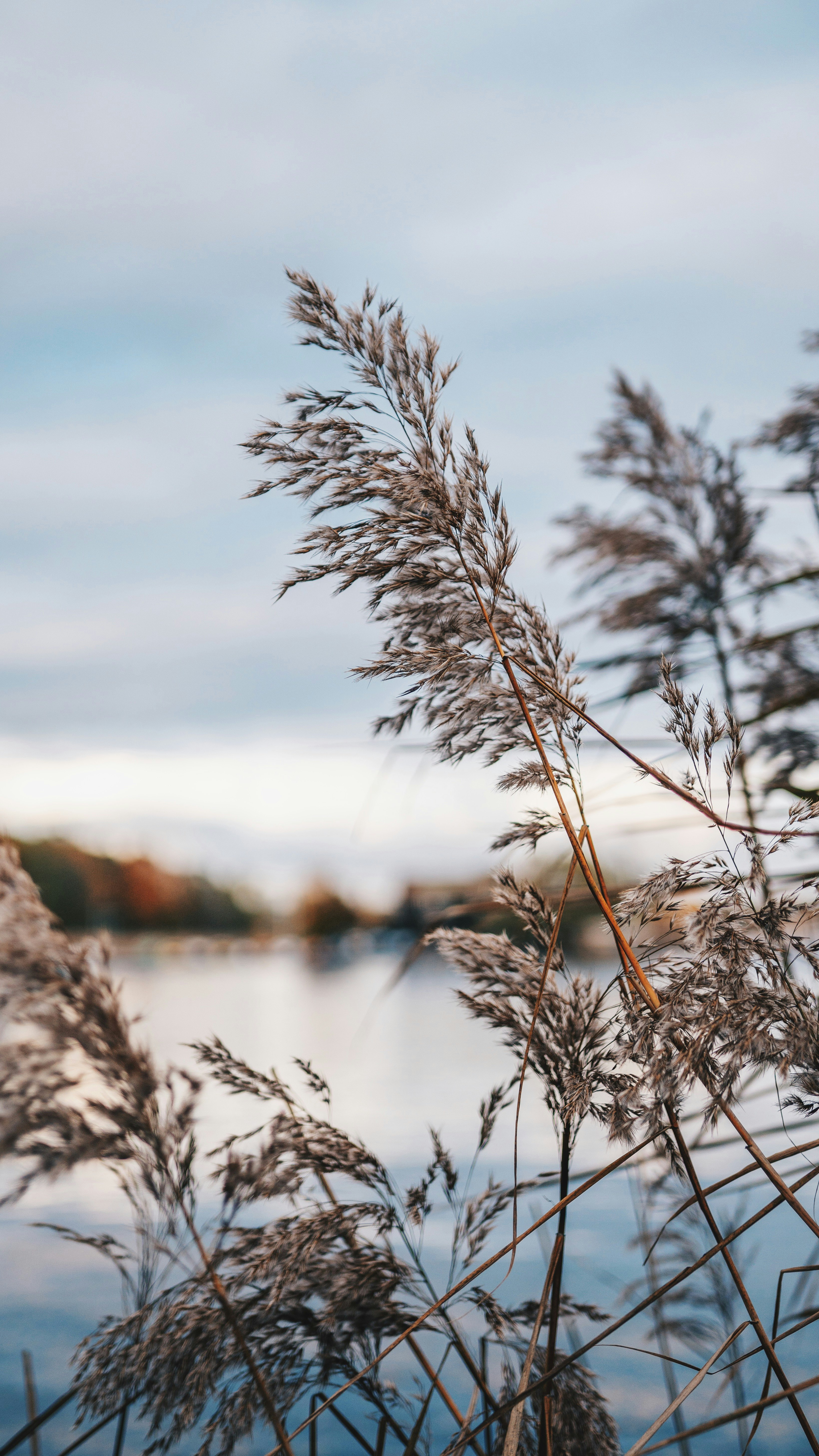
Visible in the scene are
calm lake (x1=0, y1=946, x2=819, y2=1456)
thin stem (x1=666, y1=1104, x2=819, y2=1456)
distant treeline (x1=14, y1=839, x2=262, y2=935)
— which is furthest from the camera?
distant treeline (x1=14, y1=839, x2=262, y2=935)

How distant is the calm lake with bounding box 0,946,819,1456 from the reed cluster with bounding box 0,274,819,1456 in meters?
0.06

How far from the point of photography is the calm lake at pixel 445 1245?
128 centimetres

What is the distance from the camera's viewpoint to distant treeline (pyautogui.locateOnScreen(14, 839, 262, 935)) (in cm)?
1115

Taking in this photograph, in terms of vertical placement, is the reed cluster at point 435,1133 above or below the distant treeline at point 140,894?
above

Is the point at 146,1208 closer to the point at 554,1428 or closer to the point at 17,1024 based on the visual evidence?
the point at 17,1024

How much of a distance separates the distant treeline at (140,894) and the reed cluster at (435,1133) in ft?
32.8

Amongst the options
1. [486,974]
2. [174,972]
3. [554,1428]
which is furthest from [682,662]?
[174,972]

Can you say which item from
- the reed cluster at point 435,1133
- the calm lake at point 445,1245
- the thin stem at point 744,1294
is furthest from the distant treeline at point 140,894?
the thin stem at point 744,1294

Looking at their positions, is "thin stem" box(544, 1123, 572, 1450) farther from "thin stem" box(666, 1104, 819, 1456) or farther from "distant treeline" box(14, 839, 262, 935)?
"distant treeline" box(14, 839, 262, 935)

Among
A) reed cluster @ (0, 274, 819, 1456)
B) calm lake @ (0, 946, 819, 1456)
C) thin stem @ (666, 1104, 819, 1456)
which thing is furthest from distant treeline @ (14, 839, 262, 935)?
thin stem @ (666, 1104, 819, 1456)

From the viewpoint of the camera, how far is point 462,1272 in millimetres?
1073

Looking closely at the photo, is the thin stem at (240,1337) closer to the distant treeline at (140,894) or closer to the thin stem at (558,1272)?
the thin stem at (558,1272)

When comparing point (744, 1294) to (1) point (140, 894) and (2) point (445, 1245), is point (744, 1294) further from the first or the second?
(1) point (140, 894)

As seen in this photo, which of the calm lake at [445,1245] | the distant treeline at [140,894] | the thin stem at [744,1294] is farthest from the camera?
the distant treeline at [140,894]
